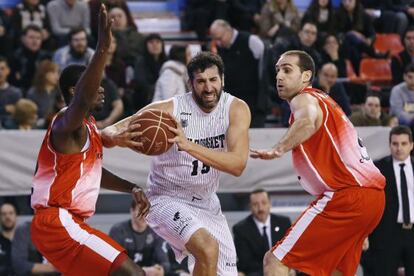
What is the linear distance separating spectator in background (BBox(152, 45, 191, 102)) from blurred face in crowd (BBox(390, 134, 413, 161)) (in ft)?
9.97

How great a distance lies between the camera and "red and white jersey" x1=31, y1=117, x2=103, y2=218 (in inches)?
304

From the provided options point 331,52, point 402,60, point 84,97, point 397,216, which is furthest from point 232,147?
point 402,60

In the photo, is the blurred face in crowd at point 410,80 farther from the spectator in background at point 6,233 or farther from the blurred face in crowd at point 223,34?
the spectator in background at point 6,233

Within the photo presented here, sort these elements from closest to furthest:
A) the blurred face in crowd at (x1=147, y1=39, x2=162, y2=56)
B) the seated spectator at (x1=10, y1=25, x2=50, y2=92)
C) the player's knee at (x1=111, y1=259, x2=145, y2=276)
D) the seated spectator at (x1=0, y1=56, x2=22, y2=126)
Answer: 1. the player's knee at (x1=111, y1=259, x2=145, y2=276)
2. the seated spectator at (x1=0, y1=56, x2=22, y2=126)
3. the blurred face in crowd at (x1=147, y1=39, x2=162, y2=56)
4. the seated spectator at (x1=10, y1=25, x2=50, y2=92)

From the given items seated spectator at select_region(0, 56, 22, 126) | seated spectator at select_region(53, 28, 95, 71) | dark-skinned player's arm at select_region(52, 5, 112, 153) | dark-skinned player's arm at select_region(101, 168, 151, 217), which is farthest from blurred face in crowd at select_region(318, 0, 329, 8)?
dark-skinned player's arm at select_region(52, 5, 112, 153)

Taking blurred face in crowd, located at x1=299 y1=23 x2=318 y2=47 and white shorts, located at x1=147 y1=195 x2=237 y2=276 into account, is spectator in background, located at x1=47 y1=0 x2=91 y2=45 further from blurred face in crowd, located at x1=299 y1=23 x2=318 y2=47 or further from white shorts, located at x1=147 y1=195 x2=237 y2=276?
white shorts, located at x1=147 y1=195 x2=237 y2=276

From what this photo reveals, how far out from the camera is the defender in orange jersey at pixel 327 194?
8.29 meters

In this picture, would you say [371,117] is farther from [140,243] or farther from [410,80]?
[140,243]

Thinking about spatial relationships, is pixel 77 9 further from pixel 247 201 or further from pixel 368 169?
pixel 368 169

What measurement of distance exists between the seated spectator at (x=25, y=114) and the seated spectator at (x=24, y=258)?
1.56 m

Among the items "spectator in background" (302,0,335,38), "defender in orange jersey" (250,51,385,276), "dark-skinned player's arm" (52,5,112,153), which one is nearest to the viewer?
"dark-skinned player's arm" (52,5,112,153)

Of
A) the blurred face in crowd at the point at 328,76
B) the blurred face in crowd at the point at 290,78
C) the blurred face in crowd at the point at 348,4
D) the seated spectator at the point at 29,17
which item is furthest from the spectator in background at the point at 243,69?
the blurred face in crowd at the point at 290,78

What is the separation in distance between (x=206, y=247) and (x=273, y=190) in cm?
450

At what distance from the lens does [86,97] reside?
7.25m
